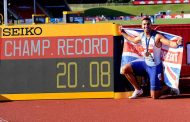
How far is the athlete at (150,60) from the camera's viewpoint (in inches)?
356

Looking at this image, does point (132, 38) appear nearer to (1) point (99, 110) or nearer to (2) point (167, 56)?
(2) point (167, 56)

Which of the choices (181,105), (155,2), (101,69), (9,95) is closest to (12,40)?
(9,95)

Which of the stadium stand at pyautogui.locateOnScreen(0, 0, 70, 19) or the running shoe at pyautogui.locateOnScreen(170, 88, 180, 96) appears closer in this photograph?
the running shoe at pyautogui.locateOnScreen(170, 88, 180, 96)

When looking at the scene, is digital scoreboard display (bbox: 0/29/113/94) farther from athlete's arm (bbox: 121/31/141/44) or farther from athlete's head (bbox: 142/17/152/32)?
athlete's head (bbox: 142/17/152/32)

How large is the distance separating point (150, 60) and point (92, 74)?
1093 millimetres

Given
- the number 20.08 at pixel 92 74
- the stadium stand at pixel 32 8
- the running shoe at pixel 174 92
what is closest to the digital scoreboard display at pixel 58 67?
the number 20.08 at pixel 92 74

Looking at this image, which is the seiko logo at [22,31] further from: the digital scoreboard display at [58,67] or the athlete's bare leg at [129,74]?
the athlete's bare leg at [129,74]

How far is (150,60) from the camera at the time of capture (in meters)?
9.09

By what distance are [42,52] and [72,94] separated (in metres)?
0.94

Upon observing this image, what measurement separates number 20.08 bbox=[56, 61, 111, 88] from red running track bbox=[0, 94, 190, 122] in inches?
13.4

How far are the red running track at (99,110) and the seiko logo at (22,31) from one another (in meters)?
1.24

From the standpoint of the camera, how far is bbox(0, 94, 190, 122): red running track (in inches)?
295

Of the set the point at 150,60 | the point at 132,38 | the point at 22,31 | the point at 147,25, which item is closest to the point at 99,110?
the point at 150,60

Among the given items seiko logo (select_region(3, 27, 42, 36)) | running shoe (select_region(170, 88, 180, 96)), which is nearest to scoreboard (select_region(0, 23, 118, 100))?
seiko logo (select_region(3, 27, 42, 36))
